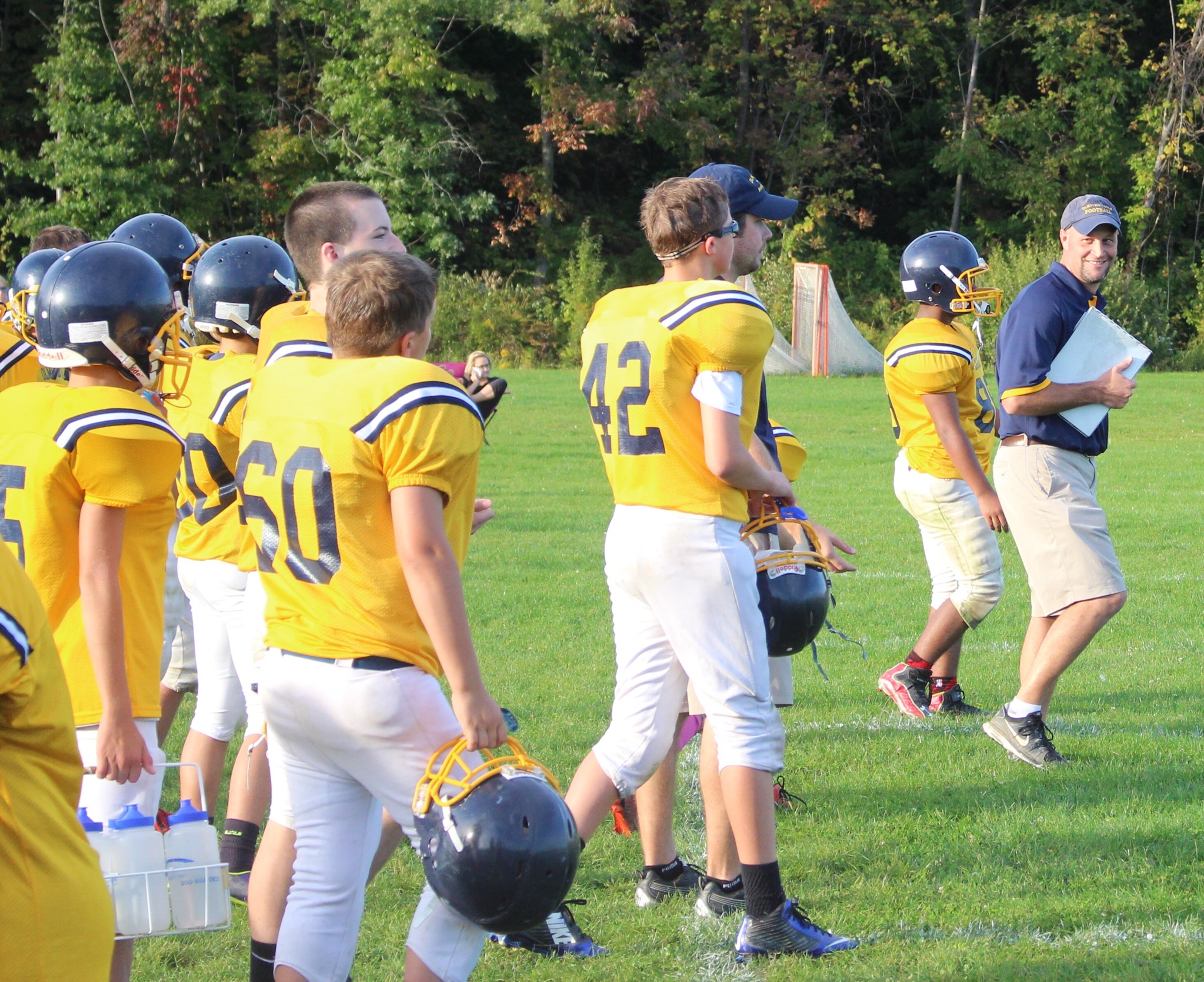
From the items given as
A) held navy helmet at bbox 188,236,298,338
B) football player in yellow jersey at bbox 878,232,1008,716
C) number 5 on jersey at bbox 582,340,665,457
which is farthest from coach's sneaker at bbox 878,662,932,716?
held navy helmet at bbox 188,236,298,338

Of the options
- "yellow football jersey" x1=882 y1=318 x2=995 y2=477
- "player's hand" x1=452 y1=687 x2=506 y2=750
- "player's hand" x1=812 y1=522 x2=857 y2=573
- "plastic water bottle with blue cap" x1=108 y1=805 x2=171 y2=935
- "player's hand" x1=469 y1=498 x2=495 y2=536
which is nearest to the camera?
"player's hand" x1=452 y1=687 x2=506 y2=750

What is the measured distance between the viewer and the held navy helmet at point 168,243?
536 cm

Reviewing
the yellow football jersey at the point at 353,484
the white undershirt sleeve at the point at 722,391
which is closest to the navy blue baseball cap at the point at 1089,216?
the white undershirt sleeve at the point at 722,391

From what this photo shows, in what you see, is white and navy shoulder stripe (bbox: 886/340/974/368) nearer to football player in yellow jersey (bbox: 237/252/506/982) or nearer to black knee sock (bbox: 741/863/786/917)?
black knee sock (bbox: 741/863/786/917)

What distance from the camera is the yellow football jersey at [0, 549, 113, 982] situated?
200 centimetres

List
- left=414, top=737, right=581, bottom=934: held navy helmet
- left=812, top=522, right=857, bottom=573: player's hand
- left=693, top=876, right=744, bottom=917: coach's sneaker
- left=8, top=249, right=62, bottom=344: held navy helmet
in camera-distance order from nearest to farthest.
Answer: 1. left=414, top=737, right=581, bottom=934: held navy helmet
2. left=693, top=876, right=744, bottom=917: coach's sneaker
3. left=812, top=522, right=857, bottom=573: player's hand
4. left=8, top=249, right=62, bottom=344: held navy helmet

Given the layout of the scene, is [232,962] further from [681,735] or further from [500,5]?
[500,5]

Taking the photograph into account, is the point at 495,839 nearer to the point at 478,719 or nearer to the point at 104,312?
the point at 478,719

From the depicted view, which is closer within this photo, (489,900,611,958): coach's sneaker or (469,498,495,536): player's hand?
(469,498,495,536): player's hand

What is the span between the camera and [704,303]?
380cm

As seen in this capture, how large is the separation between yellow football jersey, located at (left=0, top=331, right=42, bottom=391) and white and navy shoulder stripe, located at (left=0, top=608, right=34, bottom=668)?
11.1ft

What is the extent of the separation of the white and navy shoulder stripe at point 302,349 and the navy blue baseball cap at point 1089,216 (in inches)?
139

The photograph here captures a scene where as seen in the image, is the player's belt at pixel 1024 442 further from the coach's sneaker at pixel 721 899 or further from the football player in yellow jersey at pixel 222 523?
the football player in yellow jersey at pixel 222 523

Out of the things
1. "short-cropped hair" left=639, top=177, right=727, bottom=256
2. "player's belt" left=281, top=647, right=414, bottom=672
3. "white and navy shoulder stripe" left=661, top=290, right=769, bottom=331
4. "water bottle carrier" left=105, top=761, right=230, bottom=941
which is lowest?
"water bottle carrier" left=105, top=761, right=230, bottom=941
